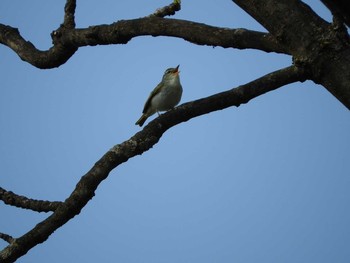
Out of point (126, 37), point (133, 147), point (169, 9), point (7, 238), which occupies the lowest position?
point (7, 238)

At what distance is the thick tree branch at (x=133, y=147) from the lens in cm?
287

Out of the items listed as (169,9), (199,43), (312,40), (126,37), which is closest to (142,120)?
(169,9)

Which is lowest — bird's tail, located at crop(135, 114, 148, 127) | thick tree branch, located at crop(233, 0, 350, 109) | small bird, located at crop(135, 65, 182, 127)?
thick tree branch, located at crop(233, 0, 350, 109)

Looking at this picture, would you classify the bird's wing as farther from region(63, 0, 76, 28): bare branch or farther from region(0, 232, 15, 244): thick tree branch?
region(0, 232, 15, 244): thick tree branch

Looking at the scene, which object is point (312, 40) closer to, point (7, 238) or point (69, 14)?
point (7, 238)

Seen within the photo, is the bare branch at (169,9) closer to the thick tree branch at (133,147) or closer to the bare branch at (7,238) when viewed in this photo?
the thick tree branch at (133,147)

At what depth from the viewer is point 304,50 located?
2289 mm

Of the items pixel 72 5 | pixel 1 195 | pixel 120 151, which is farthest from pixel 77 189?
pixel 72 5

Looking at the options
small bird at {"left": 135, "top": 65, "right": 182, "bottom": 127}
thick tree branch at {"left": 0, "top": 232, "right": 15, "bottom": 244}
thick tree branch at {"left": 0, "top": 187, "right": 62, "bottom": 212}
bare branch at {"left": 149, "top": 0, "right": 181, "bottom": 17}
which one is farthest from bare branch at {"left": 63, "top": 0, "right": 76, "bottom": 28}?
small bird at {"left": 135, "top": 65, "right": 182, "bottom": 127}

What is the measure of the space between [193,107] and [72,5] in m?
1.86

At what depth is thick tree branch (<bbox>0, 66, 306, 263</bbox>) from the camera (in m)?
2.87

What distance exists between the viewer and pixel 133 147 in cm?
318

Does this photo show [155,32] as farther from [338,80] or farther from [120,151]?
[338,80]

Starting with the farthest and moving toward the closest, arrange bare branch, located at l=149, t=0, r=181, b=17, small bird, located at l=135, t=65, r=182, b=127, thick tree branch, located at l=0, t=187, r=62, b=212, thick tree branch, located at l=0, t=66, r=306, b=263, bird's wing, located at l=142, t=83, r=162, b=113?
bird's wing, located at l=142, t=83, r=162, b=113 → small bird, located at l=135, t=65, r=182, b=127 → bare branch, located at l=149, t=0, r=181, b=17 → thick tree branch, located at l=0, t=187, r=62, b=212 → thick tree branch, located at l=0, t=66, r=306, b=263
